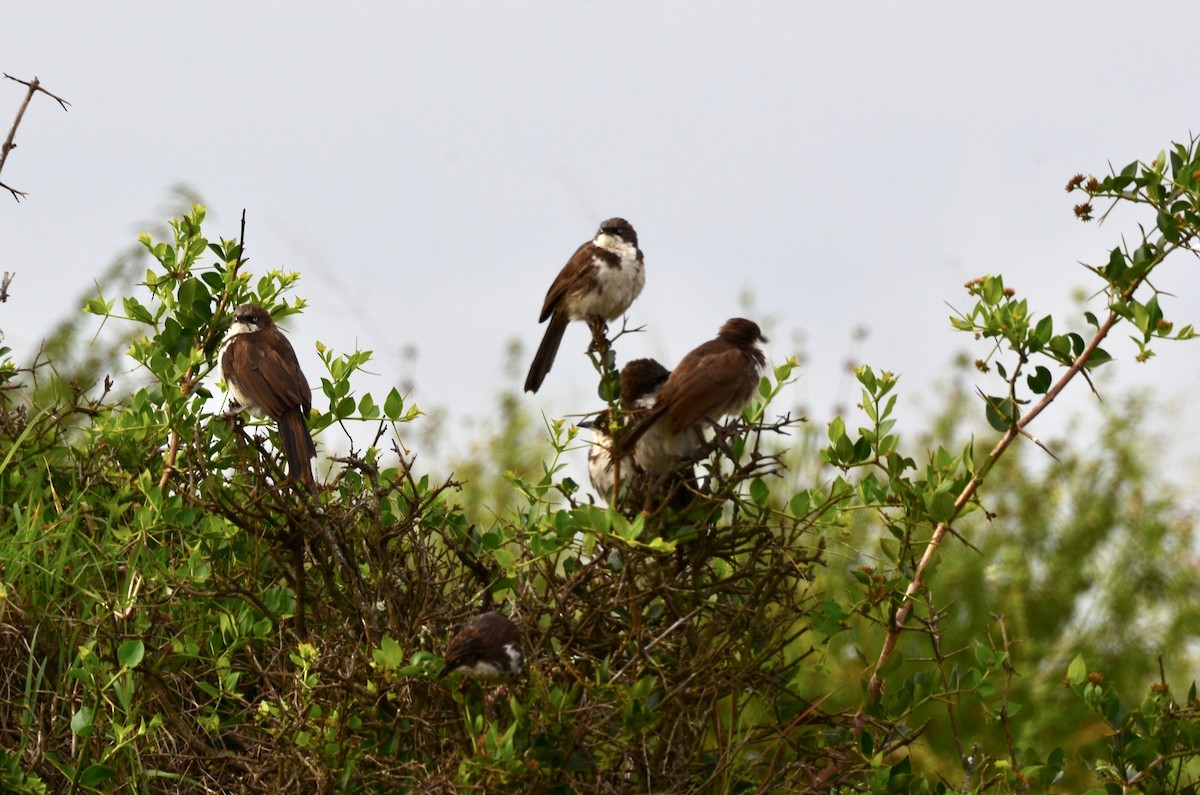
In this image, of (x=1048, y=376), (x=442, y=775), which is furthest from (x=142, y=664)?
(x=1048, y=376)

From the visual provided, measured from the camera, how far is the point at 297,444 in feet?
18.2

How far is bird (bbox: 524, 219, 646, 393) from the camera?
7.16m

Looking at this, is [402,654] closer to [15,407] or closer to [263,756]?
[263,756]

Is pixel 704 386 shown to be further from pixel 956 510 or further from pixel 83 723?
pixel 83 723

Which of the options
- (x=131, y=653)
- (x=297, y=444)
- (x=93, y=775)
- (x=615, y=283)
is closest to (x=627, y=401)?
(x=297, y=444)

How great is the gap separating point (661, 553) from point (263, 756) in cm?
125

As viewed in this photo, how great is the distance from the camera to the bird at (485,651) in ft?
12.1

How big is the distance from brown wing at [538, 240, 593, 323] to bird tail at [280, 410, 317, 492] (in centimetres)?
183

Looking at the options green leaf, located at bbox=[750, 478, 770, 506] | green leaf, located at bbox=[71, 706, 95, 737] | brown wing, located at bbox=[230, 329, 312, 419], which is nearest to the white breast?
brown wing, located at bbox=[230, 329, 312, 419]

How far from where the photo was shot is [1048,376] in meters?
4.68

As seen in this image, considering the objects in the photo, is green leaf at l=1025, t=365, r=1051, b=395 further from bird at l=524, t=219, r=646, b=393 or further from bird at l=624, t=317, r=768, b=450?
bird at l=524, t=219, r=646, b=393

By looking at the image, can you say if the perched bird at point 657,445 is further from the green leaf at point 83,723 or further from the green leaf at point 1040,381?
the green leaf at point 83,723

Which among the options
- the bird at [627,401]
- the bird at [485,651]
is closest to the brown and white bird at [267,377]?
the bird at [627,401]

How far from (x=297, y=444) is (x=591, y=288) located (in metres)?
2.02
